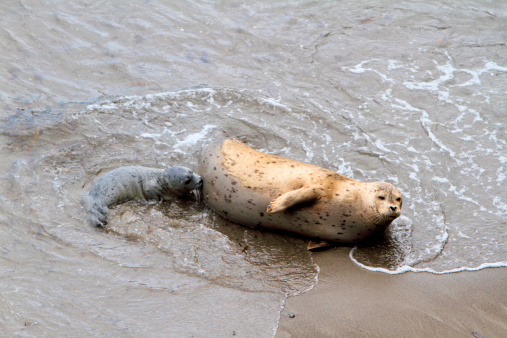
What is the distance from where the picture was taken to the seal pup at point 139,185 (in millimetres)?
5043

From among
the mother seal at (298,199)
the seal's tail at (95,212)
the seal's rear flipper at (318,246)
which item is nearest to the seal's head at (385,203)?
the mother seal at (298,199)

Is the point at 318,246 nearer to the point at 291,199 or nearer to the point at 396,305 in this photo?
the point at 291,199

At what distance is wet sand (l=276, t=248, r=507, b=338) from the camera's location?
371 centimetres

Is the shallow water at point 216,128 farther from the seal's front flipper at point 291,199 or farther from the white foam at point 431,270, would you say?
the seal's front flipper at point 291,199

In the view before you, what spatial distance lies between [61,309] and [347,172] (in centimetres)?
311

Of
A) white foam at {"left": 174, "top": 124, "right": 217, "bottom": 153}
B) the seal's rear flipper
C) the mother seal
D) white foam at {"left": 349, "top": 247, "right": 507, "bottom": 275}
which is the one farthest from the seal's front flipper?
white foam at {"left": 174, "top": 124, "right": 217, "bottom": 153}

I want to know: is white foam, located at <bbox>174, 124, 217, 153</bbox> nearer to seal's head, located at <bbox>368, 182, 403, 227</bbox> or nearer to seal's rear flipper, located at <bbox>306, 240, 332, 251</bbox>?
seal's rear flipper, located at <bbox>306, 240, 332, 251</bbox>

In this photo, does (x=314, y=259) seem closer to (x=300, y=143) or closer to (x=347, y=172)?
(x=347, y=172)

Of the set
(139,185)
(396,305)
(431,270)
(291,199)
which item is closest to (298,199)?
(291,199)

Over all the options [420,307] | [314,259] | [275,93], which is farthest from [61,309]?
[275,93]

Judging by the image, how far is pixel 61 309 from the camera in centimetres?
374

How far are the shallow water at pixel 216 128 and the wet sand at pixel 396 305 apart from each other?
0.15 m

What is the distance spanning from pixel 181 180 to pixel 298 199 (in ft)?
4.11

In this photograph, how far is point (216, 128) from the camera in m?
6.21
